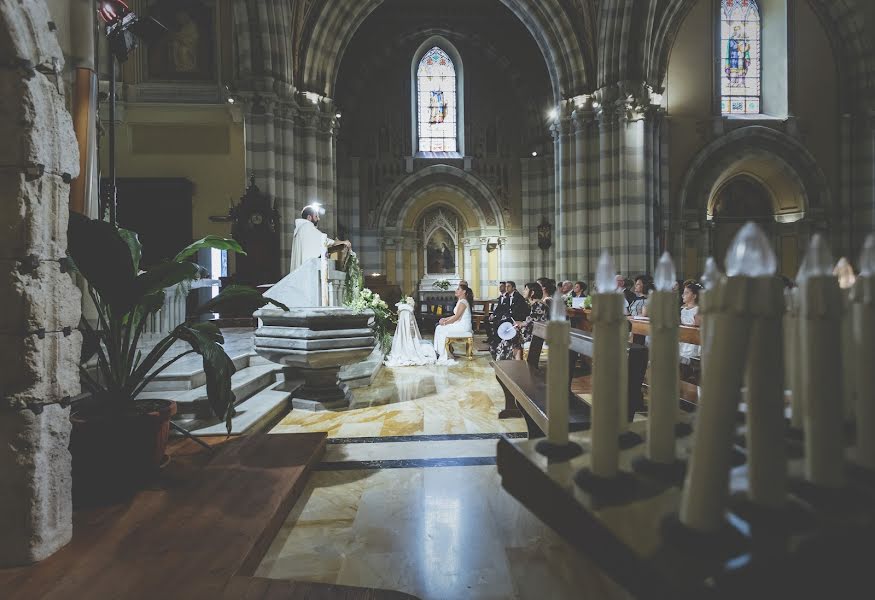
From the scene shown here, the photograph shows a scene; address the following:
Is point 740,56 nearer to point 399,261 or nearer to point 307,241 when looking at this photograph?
point 399,261

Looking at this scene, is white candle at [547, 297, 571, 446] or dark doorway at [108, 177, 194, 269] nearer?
white candle at [547, 297, 571, 446]

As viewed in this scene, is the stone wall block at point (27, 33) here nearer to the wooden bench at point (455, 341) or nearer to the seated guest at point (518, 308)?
the seated guest at point (518, 308)

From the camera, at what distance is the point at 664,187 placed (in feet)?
38.0

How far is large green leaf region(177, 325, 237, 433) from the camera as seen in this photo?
2.20 metres

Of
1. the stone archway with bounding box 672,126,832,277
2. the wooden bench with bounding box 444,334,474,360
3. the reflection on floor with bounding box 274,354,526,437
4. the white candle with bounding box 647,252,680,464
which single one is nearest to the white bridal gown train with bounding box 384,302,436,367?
the wooden bench with bounding box 444,334,474,360

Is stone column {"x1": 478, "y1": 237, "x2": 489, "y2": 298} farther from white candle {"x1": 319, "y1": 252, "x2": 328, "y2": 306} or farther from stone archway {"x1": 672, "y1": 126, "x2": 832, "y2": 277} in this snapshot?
white candle {"x1": 319, "y1": 252, "x2": 328, "y2": 306}

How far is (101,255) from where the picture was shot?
6.44 ft

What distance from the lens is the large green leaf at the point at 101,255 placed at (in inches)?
76.1

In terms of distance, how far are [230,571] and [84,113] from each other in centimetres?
322

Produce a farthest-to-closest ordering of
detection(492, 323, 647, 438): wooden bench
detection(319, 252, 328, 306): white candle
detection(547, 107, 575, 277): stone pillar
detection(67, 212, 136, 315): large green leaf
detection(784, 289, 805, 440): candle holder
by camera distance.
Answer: detection(547, 107, 575, 277): stone pillar, detection(319, 252, 328, 306): white candle, detection(492, 323, 647, 438): wooden bench, detection(67, 212, 136, 315): large green leaf, detection(784, 289, 805, 440): candle holder


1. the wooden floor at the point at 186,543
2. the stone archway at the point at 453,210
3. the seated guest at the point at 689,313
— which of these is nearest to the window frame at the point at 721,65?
the stone archway at the point at 453,210

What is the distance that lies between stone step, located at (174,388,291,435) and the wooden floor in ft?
2.39

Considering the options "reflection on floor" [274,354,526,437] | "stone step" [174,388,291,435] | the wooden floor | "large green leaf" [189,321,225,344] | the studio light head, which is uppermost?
the studio light head

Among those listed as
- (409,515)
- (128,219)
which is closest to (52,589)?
(409,515)
